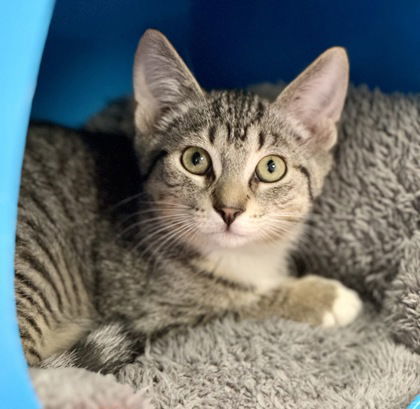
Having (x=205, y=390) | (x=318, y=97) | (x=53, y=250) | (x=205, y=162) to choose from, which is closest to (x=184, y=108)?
(x=205, y=162)

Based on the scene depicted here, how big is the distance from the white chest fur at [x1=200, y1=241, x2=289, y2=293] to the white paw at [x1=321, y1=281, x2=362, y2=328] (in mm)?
179

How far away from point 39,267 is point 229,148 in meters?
0.58

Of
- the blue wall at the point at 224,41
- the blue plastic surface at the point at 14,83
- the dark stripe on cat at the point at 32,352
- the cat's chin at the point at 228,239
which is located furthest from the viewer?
the blue wall at the point at 224,41

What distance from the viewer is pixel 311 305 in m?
1.66

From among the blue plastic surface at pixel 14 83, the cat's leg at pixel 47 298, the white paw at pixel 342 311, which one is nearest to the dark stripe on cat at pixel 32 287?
the cat's leg at pixel 47 298

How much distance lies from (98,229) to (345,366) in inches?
31.6

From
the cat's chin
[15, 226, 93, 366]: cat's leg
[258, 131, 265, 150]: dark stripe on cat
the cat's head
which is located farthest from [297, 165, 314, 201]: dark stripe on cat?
[15, 226, 93, 366]: cat's leg

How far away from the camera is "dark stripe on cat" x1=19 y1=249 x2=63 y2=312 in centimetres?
139

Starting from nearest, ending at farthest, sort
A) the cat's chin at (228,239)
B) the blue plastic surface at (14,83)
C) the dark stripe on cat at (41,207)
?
1. the blue plastic surface at (14,83)
2. the cat's chin at (228,239)
3. the dark stripe on cat at (41,207)

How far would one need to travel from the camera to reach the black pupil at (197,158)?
4.83 feet

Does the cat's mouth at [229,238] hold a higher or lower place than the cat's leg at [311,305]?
higher

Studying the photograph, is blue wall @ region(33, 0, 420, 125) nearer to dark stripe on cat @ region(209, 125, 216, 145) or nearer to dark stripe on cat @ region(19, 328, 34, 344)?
dark stripe on cat @ region(209, 125, 216, 145)

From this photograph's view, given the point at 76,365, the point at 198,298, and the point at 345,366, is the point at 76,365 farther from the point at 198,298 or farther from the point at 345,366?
the point at 345,366

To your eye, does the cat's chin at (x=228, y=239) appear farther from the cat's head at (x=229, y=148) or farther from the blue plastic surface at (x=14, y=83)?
the blue plastic surface at (x=14, y=83)
